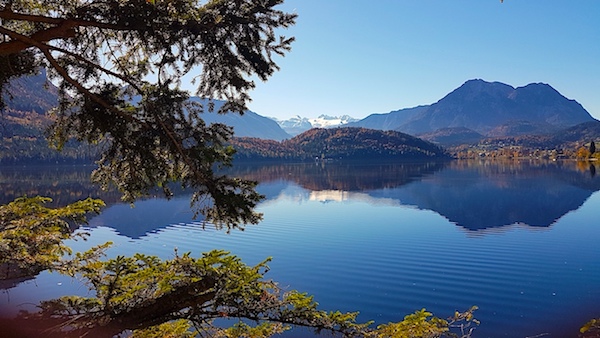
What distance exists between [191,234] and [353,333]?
26569 mm

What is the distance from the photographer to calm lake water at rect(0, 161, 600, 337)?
15.9 metres

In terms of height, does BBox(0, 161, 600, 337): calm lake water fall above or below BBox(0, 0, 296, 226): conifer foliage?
below

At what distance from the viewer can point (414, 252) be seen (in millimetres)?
24094

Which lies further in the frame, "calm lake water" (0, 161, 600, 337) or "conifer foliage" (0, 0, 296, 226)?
"calm lake water" (0, 161, 600, 337)

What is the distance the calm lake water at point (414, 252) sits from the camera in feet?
Result: 52.2

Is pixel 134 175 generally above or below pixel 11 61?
below

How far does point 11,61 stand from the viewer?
18.6ft

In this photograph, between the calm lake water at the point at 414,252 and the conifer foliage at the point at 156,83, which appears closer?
the conifer foliage at the point at 156,83

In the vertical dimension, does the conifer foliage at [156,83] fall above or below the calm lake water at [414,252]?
above

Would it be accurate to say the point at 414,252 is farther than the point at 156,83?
Yes

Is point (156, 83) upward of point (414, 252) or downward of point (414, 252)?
upward

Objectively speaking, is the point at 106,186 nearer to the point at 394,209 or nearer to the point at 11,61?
the point at 11,61

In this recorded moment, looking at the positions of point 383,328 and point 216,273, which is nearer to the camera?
point 216,273

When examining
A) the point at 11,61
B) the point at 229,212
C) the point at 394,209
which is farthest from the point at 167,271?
the point at 394,209
